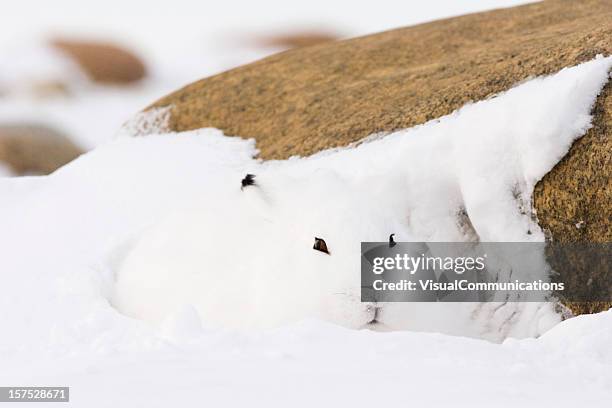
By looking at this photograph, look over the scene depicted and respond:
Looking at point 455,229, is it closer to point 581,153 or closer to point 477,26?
point 581,153

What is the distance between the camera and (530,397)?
2912 mm

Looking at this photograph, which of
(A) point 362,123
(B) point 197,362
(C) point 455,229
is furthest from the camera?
(A) point 362,123

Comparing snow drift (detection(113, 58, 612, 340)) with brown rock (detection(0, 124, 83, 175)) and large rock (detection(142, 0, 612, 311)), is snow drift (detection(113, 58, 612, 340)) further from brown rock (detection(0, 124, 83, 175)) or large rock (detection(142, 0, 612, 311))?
brown rock (detection(0, 124, 83, 175))

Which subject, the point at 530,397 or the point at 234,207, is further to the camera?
the point at 234,207

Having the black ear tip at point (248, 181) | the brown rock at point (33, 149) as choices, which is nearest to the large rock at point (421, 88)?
the black ear tip at point (248, 181)

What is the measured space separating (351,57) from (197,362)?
6741mm

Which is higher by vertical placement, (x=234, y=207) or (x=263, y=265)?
(x=234, y=207)

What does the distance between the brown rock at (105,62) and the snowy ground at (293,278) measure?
1258 centimetres

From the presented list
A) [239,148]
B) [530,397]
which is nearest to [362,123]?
[239,148]

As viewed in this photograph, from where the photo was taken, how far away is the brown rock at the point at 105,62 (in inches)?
752

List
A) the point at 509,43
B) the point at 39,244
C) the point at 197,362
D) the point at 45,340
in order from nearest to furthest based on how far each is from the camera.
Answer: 1. the point at 197,362
2. the point at 45,340
3. the point at 39,244
4. the point at 509,43

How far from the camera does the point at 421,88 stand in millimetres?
6980

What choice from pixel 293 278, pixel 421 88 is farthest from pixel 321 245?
pixel 421 88

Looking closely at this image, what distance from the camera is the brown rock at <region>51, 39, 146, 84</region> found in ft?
62.7
